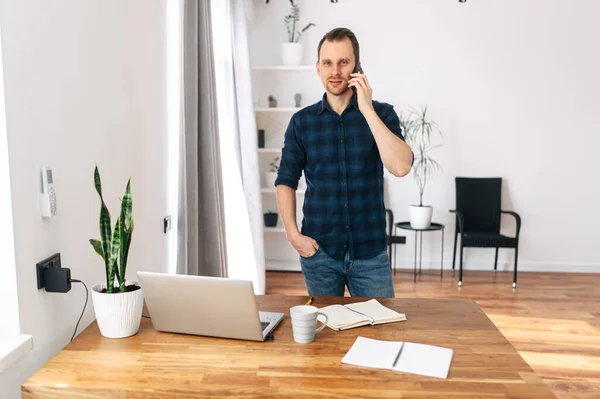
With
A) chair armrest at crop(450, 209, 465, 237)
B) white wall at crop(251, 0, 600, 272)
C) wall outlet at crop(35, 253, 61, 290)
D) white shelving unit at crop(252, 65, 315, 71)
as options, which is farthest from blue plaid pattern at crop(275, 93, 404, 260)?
white wall at crop(251, 0, 600, 272)

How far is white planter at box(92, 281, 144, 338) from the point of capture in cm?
152

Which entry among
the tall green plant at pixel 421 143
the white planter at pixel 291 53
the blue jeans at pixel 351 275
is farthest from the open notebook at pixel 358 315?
the white planter at pixel 291 53

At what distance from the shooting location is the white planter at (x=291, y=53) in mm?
4969

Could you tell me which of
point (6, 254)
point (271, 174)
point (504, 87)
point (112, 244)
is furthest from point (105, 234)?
point (504, 87)

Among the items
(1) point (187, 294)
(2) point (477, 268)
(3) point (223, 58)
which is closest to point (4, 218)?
(1) point (187, 294)

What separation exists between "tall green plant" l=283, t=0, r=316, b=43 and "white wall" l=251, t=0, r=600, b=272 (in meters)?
0.07

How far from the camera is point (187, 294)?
1.49m

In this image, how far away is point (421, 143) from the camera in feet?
17.1

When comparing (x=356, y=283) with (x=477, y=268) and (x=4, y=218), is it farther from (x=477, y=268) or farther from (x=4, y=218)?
(x=477, y=268)

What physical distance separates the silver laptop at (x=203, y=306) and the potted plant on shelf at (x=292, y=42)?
12.5 ft

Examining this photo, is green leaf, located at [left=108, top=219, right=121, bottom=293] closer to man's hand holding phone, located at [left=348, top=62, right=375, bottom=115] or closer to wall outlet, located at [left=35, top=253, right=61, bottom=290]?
wall outlet, located at [left=35, top=253, right=61, bottom=290]

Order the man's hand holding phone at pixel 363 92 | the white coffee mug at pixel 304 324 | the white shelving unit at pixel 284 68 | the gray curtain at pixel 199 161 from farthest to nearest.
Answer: the white shelving unit at pixel 284 68 < the gray curtain at pixel 199 161 < the man's hand holding phone at pixel 363 92 < the white coffee mug at pixel 304 324

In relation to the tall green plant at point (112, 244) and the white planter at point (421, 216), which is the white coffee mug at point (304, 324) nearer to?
the tall green plant at point (112, 244)

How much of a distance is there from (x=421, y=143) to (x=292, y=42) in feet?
5.08
